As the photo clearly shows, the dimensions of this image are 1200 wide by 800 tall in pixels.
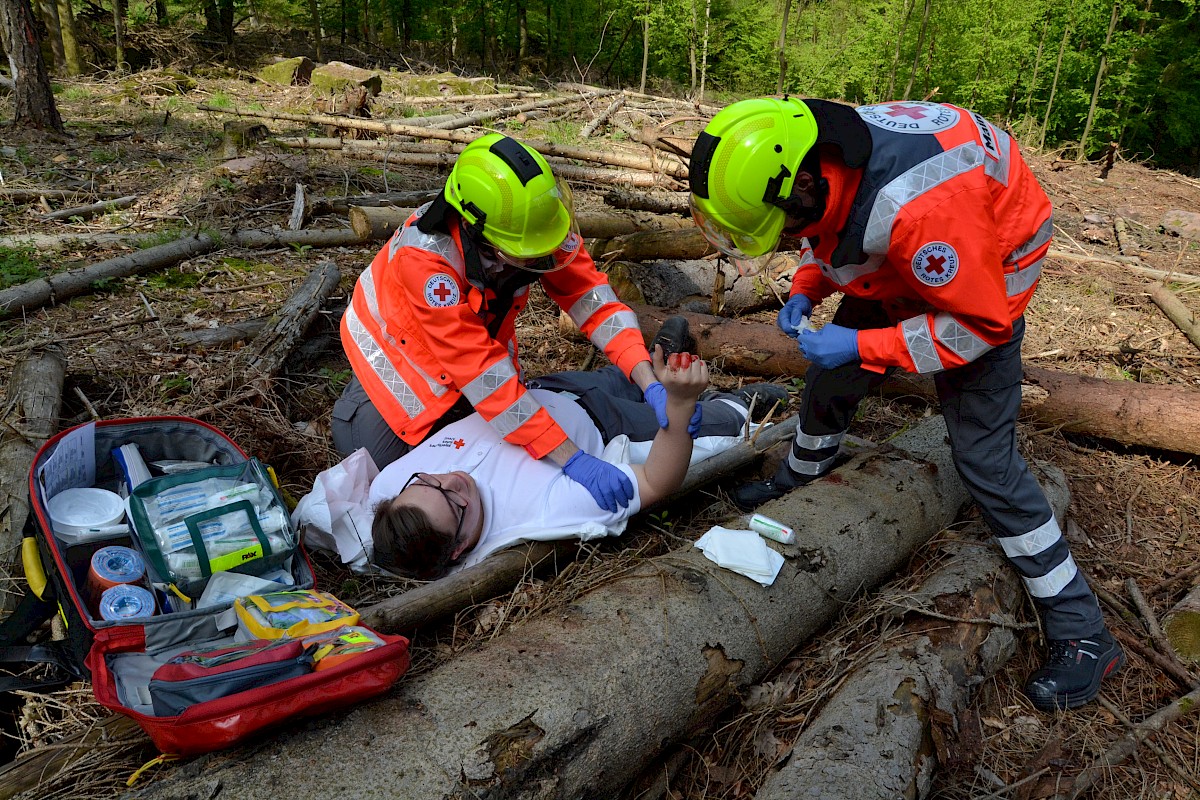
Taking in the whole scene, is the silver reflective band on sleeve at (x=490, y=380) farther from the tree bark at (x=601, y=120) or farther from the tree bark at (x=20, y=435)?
the tree bark at (x=601, y=120)

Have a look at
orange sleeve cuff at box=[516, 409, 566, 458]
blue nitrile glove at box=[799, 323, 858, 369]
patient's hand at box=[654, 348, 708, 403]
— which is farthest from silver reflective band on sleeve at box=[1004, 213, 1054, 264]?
orange sleeve cuff at box=[516, 409, 566, 458]

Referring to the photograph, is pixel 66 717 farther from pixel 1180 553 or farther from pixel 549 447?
pixel 1180 553

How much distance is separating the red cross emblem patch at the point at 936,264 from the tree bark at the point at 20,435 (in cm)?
A: 309

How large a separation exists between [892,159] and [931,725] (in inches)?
67.4

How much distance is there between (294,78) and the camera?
13555 mm

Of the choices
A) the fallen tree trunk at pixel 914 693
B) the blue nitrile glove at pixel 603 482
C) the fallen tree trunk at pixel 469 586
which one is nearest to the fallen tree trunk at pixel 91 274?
the fallen tree trunk at pixel 469 586

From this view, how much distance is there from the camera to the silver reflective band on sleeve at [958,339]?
2289mm

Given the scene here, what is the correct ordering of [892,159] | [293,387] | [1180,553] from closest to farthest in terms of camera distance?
[892,159] < [1180,553] < [293,387]

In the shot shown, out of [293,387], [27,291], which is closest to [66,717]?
[293,387]

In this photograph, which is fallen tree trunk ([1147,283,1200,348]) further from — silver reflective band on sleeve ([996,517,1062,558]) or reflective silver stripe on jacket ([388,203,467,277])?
reflective silver stripe on jacket ([388,203,467,277])

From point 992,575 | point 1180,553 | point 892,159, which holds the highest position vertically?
point 892,159

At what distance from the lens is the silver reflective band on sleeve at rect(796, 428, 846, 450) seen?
319cm

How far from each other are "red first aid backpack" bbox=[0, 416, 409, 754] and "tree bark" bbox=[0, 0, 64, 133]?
736 centimetres

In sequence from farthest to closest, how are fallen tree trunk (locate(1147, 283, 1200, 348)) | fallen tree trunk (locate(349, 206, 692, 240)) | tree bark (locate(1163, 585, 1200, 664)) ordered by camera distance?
fallen tree trunk (locate(349, 206, 692, 240)) < fallen tree trunk (locate(1147, 283, 1200, 348)) < tree bark (locate(1163, 585, 1200, 664))
